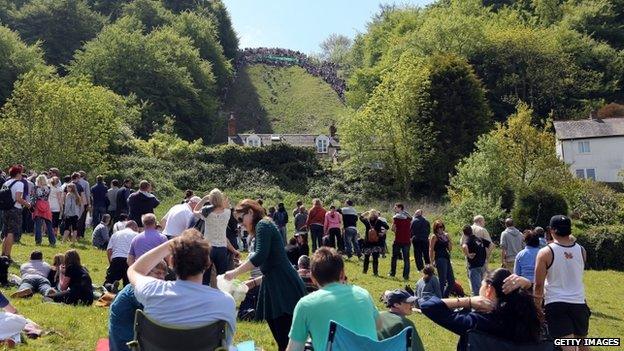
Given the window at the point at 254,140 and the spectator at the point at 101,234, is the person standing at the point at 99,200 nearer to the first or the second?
the spectator at the point at 101,234

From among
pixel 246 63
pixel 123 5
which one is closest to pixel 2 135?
pixel 123 5

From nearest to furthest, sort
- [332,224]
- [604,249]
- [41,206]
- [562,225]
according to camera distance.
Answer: [562,225]
[41,206]
[332,224]
[604,249]

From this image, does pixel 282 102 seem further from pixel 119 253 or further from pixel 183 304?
pixel 183 304

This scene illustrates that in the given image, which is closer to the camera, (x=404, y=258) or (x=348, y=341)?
(x=348, y=341)

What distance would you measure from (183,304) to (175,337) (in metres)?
0.27

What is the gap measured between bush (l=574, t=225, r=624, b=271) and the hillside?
2259 inches

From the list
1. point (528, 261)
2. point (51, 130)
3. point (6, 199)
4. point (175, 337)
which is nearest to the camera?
point (175, 337)

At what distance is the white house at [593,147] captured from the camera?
6012 centimetres

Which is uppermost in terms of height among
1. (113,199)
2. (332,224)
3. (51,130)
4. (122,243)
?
(51,130)

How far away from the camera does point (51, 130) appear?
130ft

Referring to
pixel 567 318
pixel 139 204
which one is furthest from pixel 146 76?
pixel 567 318

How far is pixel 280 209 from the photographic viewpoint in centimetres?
2430

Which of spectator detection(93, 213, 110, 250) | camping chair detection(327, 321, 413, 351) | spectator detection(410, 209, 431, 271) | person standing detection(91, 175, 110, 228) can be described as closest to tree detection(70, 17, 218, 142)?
person standing detection(91, 175, 110, 228)

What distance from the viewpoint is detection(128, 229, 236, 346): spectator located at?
19.5ft
